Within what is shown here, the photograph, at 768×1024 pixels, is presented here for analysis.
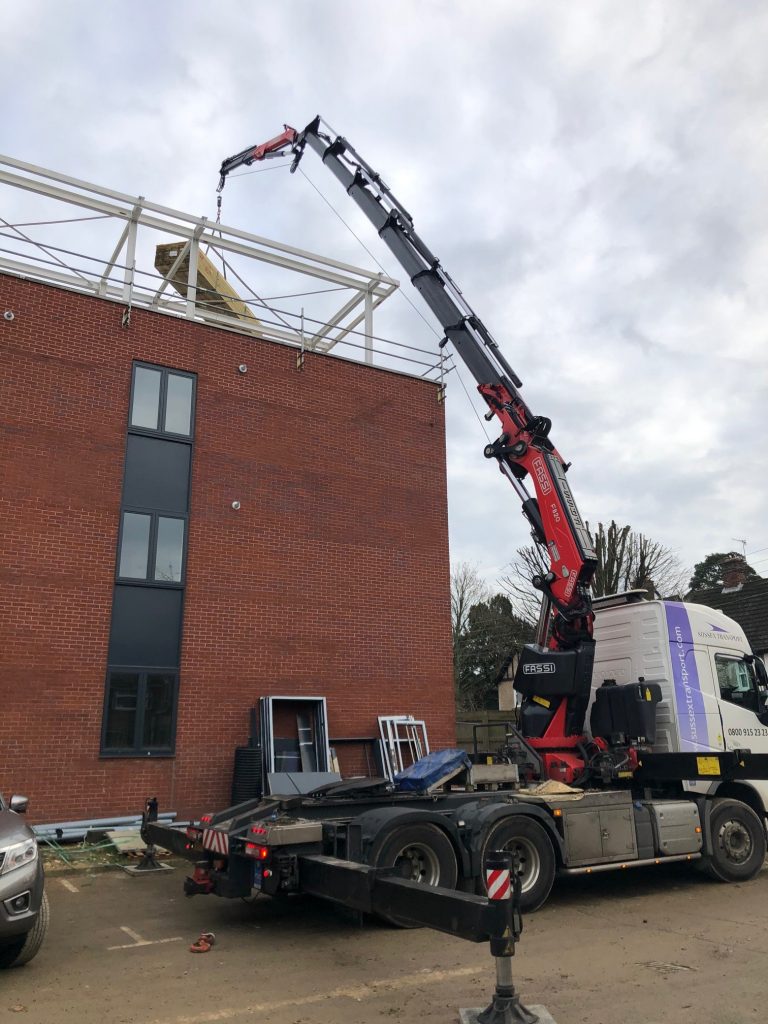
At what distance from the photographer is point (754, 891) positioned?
922 cm

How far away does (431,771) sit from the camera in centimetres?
907

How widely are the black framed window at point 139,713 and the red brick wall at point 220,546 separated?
185mm

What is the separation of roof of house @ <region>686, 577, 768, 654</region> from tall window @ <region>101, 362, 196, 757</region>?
17.1m

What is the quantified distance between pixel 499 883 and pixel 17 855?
3.49m

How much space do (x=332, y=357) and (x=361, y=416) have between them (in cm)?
128

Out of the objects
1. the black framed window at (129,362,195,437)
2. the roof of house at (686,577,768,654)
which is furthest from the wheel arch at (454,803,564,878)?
the roof of house at (686,577,768,654)

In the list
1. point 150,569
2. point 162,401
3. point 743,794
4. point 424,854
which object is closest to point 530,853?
point 424,854

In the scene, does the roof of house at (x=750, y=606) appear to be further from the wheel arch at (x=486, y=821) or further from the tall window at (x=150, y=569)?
the tall window at (x=150, y=569)

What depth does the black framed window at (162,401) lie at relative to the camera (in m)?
13.8

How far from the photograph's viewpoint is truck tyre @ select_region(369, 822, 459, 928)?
7.41m

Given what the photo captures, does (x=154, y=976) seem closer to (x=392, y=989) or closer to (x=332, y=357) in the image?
(x=392, y=989)

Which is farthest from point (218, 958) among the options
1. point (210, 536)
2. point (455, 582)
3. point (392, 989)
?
point (455, 582)

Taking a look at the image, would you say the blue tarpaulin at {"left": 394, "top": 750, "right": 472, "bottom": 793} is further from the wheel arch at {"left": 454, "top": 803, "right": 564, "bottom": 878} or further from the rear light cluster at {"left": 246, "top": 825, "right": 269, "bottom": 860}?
the rear light cluster at {"left": 246, "top": 825, "right": 269, "bottom": 860}

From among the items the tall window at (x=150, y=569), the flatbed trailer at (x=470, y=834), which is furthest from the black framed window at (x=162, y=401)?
the flatbed trailer at (x=470, y=834)
